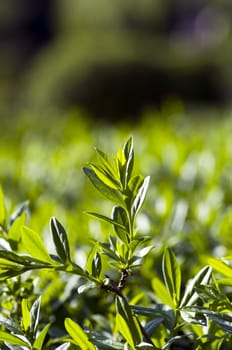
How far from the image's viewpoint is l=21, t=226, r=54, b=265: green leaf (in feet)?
3.81

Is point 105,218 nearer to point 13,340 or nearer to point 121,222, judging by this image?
point 121,222

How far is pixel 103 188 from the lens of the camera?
3.97ft

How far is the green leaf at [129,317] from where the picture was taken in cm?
115

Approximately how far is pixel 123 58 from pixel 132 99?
2127mm

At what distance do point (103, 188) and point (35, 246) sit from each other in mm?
146

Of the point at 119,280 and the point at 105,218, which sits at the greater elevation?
the point at 105,218

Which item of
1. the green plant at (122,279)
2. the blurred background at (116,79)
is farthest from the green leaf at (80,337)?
the blurred background at (116,79)

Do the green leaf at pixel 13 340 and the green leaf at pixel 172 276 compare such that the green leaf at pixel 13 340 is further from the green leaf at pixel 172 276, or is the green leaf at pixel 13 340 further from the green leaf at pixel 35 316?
the green leaf at pixel 172 276

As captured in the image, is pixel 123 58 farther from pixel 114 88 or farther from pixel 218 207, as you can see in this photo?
pixel 218 207

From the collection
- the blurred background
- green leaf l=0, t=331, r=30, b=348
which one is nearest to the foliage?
green leaf l=0, t=331, r=30, b=348

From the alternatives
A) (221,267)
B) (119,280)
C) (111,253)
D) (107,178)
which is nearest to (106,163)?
(107,178)

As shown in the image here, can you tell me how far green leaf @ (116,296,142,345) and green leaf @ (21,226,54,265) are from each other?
13 cm

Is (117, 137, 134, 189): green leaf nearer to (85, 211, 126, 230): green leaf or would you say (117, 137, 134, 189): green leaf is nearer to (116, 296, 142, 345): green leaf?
(85, 211, 126, 230): green leaf

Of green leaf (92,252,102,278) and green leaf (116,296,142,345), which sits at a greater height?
green leaf (92,252,102,278)
